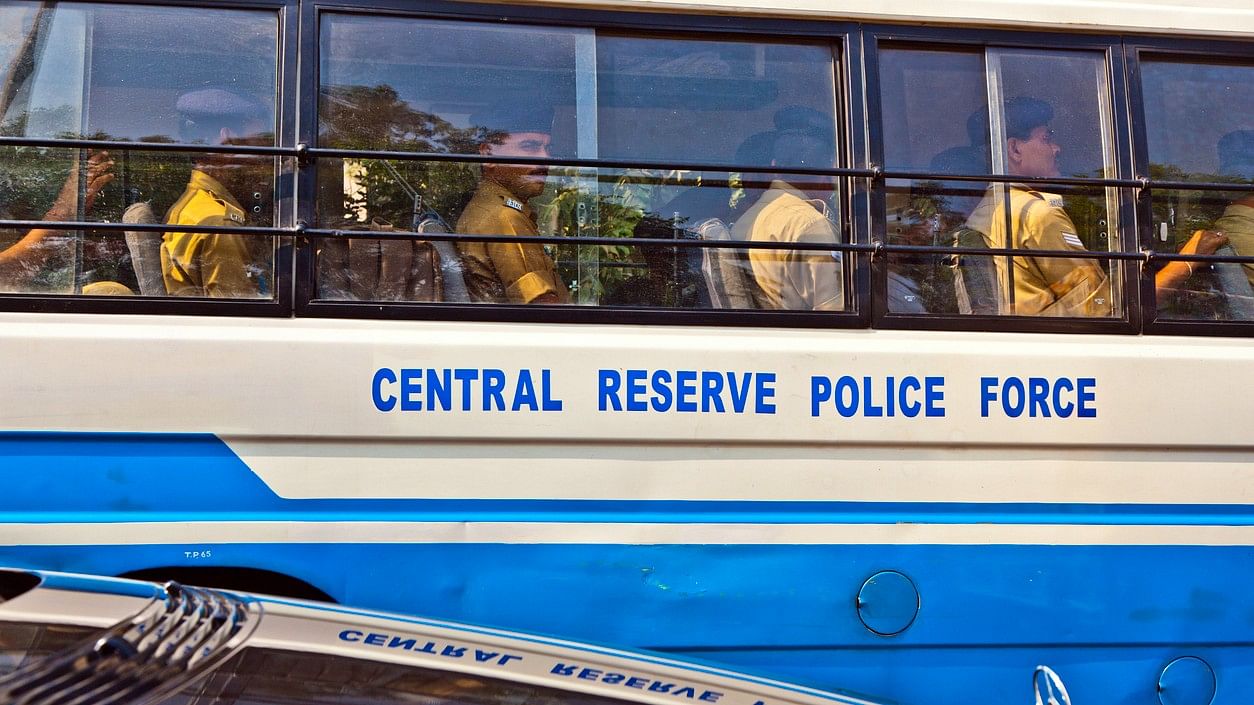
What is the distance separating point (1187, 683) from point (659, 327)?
1943mm

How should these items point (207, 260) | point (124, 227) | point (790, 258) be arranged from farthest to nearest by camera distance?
point (790, 258) < point (207, 260) < point (124, 227)

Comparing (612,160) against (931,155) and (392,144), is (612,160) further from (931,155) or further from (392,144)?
(931,155)

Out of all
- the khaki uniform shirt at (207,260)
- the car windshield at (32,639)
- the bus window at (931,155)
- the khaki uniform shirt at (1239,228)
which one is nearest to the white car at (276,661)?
the car windshield at (32,639)

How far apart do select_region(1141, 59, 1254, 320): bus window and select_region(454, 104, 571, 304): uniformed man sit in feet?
6.43

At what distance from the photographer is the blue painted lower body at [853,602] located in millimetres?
2764

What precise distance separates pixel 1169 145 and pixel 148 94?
10.4 feet

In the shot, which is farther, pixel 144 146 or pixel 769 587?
pixel 769 587

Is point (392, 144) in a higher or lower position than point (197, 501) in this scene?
higher

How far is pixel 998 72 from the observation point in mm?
3123

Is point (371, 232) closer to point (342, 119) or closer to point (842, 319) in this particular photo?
point (342, 119)

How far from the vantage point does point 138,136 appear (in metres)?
2.80

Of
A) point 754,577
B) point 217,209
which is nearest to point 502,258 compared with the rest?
point 217,209

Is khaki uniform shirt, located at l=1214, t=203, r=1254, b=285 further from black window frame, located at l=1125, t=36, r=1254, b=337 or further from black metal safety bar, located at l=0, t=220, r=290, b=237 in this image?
black metal safety bar, located at l=0, t=220, r=290, b=237

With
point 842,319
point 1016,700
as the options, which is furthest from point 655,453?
point 1016,700
